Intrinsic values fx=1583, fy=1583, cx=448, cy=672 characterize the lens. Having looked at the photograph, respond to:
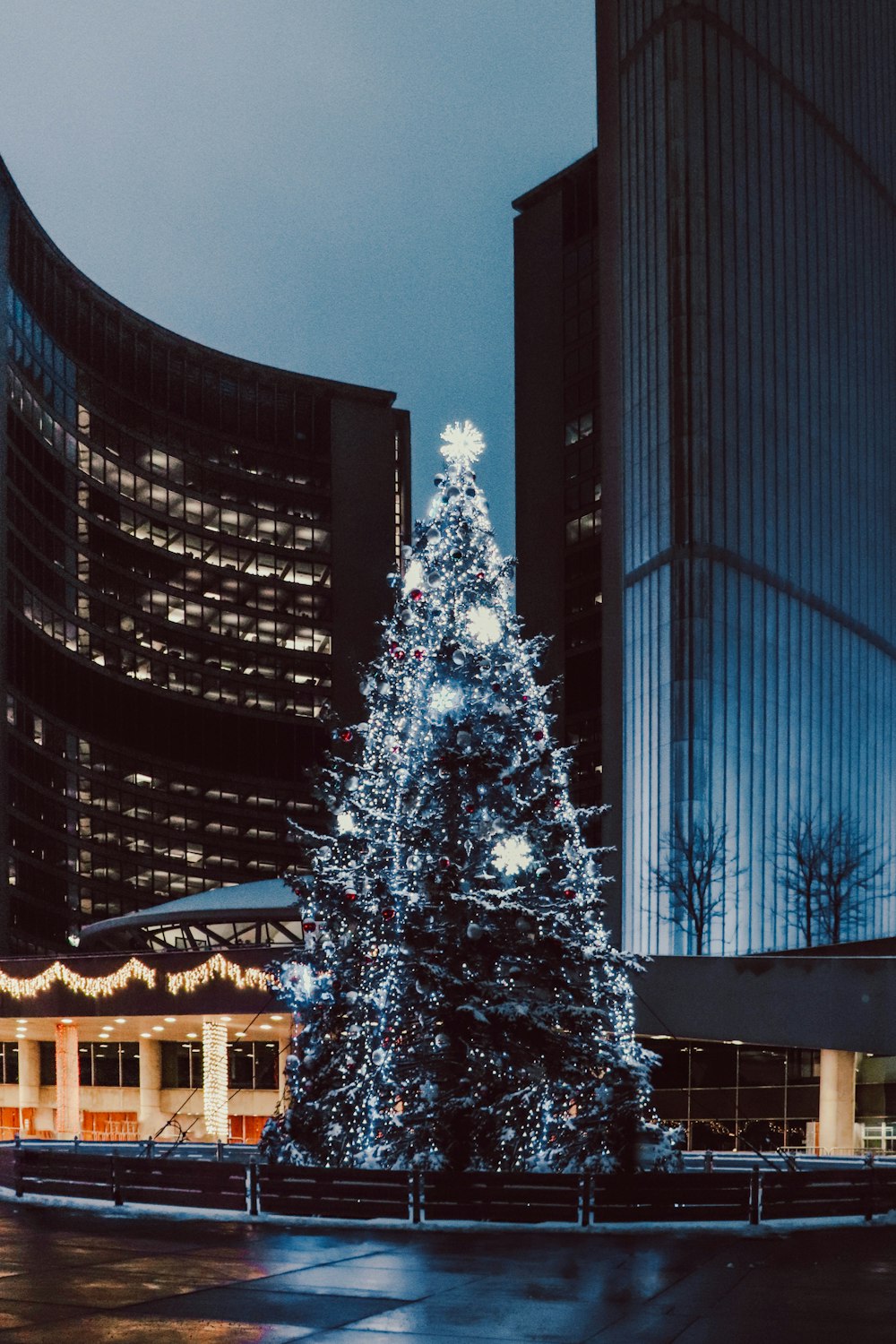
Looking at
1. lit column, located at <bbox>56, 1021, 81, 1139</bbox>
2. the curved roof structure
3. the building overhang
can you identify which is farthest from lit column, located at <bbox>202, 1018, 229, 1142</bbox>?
the building overhang

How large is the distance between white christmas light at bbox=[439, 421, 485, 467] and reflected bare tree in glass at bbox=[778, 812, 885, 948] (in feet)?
129

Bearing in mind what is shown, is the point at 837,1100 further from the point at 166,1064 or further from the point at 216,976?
the point at 166,1064

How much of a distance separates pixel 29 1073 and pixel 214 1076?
21.2 meters

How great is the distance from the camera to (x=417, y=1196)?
951 inches

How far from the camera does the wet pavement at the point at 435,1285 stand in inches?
593

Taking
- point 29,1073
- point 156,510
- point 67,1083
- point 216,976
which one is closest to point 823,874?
point 216,976

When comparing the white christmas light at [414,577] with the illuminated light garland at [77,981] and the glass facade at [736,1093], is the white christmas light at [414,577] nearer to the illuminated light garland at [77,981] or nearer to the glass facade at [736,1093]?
the glass facade at [736,1093]

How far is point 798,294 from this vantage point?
72250mm

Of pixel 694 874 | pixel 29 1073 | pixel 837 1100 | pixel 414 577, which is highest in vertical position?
pixel 414 577

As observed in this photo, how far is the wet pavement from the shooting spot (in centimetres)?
1505

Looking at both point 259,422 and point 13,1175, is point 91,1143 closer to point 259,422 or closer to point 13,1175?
point 13,1175

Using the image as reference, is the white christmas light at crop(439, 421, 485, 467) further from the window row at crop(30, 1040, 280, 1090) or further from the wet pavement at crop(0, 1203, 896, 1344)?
the window row at crop(30, 1040, 280, 1090)

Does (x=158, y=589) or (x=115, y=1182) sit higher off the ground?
(x=158, y=589)

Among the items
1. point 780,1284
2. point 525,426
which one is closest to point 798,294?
point 525,426
